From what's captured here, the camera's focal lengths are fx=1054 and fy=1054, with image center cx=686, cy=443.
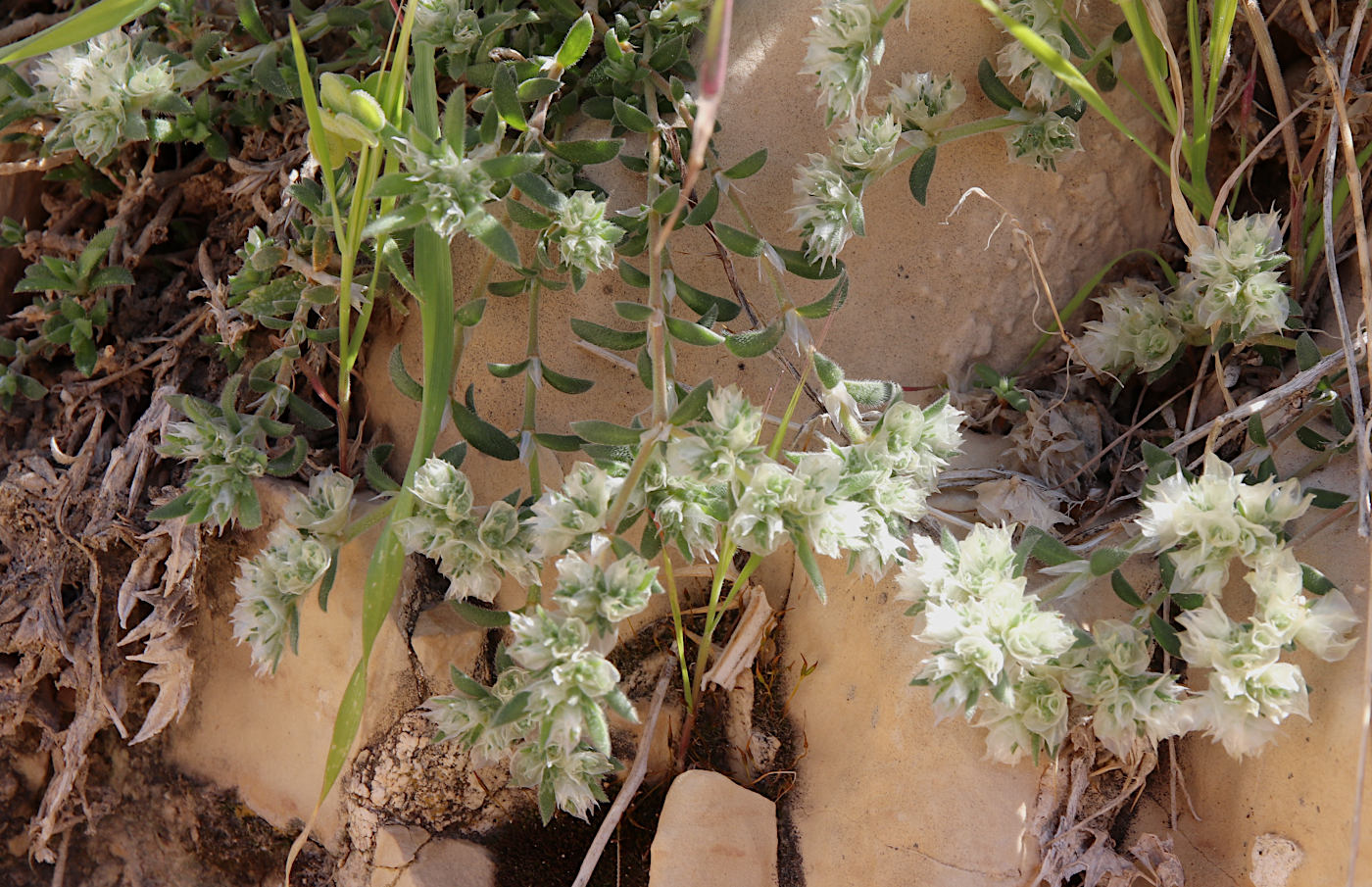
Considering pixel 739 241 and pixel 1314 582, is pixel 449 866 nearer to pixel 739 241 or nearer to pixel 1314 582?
pixel 739 241

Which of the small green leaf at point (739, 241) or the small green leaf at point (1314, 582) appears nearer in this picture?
the small green leaf at point (1314, 582)

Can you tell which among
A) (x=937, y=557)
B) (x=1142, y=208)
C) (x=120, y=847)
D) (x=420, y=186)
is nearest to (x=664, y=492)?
(x=937, y=557)

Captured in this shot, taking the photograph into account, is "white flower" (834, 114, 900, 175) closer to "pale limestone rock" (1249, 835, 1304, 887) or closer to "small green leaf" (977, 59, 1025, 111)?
"small green leaf" (977, 59, 1025, 111)

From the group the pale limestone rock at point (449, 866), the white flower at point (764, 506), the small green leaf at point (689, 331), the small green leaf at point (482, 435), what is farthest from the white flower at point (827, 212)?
the pale limestone rock at point (449, 866)

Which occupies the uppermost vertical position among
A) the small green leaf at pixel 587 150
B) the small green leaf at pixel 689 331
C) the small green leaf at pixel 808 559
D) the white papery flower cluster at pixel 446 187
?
the white papery flower cluster at pixel 446 187

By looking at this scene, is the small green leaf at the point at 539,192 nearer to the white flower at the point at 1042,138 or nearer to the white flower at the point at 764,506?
the white flower at the point at 764,506

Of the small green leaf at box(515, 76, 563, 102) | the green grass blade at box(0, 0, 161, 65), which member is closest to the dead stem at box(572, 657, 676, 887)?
the small green leaf at box(515, 76, 563, 102)

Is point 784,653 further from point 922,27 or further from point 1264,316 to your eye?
point 922,27
